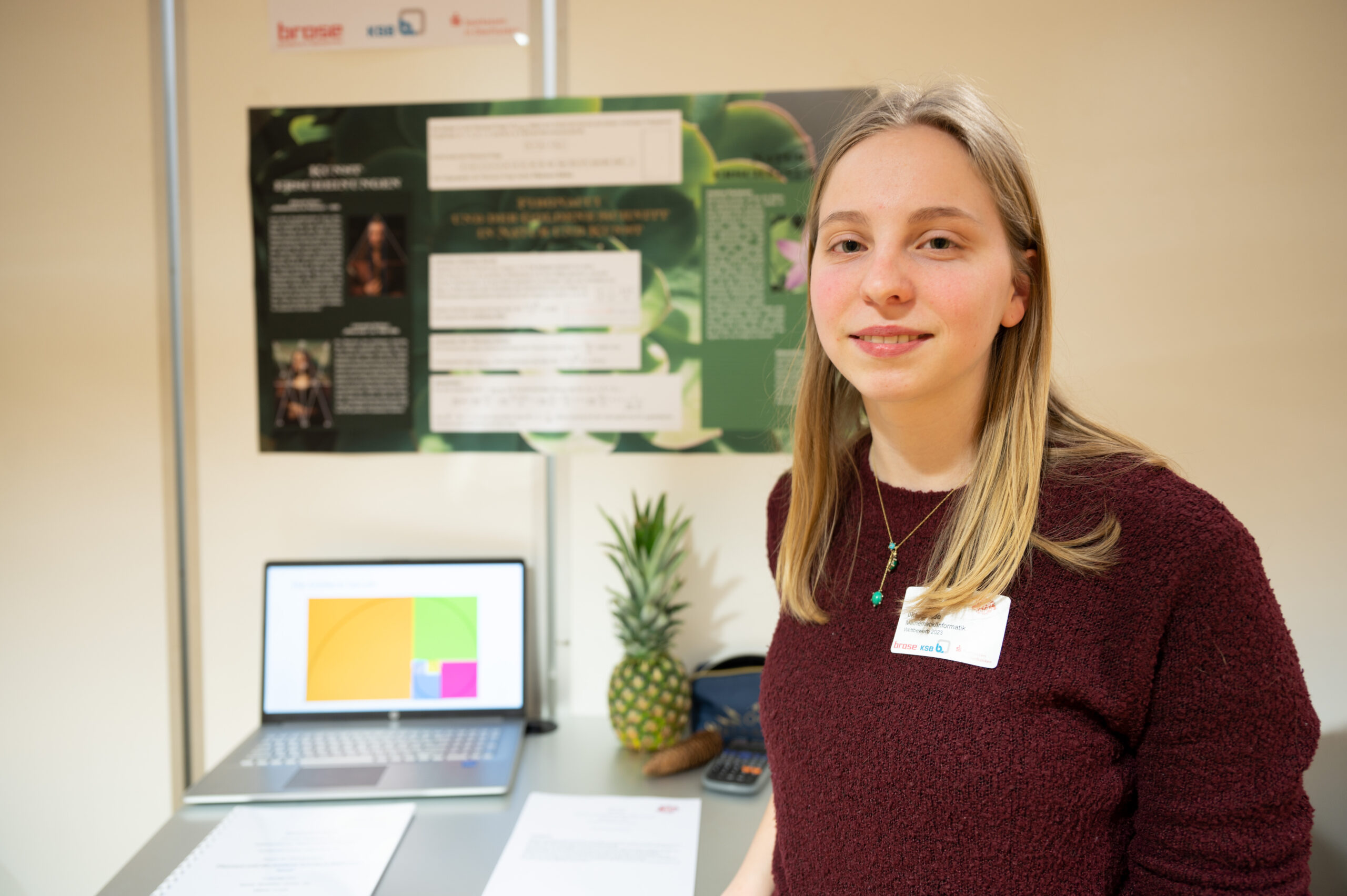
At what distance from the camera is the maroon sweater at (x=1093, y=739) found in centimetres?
75

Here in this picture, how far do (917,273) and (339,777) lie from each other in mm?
1341

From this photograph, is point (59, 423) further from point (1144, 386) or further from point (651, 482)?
point (1144, 386)

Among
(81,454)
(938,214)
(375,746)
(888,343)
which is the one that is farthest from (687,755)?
(81,454)

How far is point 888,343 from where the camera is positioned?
875 millimetres

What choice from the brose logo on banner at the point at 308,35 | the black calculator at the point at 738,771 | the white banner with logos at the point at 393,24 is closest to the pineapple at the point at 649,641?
the black calculator at the point at 738,771

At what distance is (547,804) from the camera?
142 cm

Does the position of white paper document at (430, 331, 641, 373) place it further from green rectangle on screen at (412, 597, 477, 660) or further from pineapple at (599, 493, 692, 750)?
green rectangle on screen at (412, 597, 477, 660)

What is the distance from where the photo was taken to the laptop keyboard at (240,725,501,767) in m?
1.52

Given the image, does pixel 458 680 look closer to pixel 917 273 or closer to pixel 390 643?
pixel 390 643

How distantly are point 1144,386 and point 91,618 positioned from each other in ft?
7.93

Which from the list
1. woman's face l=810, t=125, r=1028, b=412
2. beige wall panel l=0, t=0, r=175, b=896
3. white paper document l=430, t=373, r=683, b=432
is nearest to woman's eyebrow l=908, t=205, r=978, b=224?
woman's face l=810, t=125, r=1028, b=412

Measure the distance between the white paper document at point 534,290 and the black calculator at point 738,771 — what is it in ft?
3.04

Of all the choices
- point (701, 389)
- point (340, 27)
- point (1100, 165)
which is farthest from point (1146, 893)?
point (340, 27)

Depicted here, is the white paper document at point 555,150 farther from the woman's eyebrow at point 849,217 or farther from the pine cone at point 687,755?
the pine cone at point 687,755
